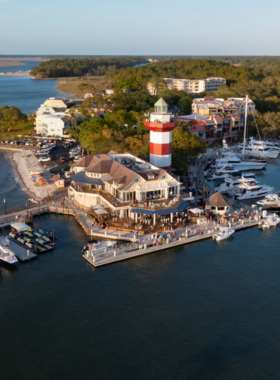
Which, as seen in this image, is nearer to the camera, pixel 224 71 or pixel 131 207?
pixel 131 207

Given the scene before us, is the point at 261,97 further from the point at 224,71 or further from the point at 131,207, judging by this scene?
the point at 131,207

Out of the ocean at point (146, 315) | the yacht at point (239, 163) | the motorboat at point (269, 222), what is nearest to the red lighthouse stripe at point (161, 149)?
the motorboat at point (269, 222)

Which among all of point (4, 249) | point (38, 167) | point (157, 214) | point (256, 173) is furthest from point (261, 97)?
point (4, 249)

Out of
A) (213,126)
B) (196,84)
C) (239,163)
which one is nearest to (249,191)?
(239,163)

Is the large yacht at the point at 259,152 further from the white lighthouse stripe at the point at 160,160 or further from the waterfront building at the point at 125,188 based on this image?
the waterfront building at the point at 125,188

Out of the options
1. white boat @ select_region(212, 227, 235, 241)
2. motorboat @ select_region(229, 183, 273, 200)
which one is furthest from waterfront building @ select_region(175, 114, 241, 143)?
white boat @ select_region(212, 227, 235, 241)

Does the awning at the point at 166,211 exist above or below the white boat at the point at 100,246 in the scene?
above
